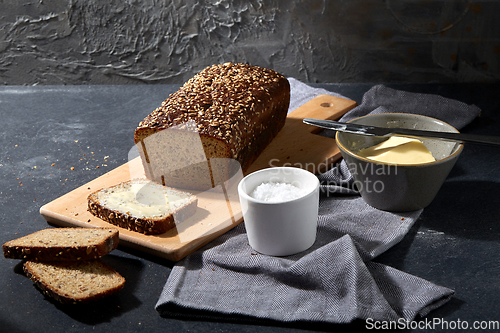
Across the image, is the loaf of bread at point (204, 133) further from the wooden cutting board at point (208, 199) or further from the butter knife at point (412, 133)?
the butter knife at point (412, 133)

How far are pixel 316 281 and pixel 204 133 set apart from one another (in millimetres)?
756

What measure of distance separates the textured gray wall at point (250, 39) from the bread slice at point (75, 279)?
7.12 feet

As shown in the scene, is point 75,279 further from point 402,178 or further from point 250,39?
point 250,39

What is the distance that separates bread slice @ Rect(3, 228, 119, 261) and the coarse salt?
484 millimetres

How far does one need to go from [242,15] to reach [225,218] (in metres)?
1.89

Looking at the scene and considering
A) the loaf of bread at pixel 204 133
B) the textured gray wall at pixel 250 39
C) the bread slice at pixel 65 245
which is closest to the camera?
the bread slice at pixel 65 245

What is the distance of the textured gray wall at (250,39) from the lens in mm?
2889

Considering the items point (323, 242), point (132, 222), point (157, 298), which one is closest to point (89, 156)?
point (132, 222)

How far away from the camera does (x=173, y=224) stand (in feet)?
5.43

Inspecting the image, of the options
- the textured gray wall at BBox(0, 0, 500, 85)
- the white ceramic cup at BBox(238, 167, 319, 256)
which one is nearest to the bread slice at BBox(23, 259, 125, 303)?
the white ceramic cup at BBox(238, 167, 319, 256)

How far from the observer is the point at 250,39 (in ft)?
10.6

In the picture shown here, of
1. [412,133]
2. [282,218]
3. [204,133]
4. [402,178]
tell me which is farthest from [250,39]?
[282,218]

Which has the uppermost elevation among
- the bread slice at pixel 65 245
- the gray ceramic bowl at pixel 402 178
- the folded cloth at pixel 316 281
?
the gray ceramic bowl at pixel 402 178

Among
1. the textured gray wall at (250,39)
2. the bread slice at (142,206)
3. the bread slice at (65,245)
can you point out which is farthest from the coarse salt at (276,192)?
the textured gray wall at (250,39)
